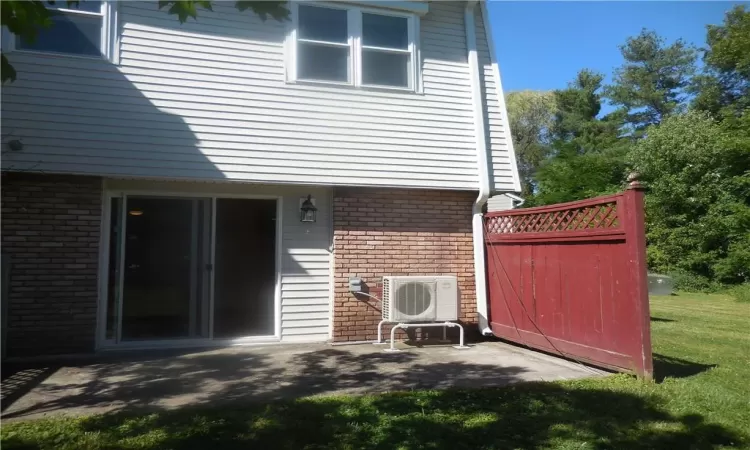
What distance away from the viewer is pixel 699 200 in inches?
774

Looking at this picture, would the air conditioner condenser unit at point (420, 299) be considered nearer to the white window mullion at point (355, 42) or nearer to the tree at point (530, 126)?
the white window mullion at point (355, 42)

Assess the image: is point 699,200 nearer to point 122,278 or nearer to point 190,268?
point 190,268

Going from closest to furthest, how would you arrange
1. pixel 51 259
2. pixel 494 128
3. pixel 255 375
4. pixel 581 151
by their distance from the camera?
pixel 255 375
pixel 51 259
pixel 494 128
pixel 581 151

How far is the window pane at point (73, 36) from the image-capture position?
7.13 meters

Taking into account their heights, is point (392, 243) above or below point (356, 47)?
below

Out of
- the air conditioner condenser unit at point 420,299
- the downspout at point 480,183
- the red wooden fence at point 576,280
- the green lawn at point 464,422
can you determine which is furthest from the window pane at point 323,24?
the green lawn at point 464,422

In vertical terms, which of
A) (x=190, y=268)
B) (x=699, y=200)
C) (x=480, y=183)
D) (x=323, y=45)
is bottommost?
(x=190, y=268)

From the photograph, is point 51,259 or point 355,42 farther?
point 355,42

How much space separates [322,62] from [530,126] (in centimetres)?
3265

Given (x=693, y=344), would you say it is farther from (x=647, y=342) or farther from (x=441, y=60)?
(x=441, y=60)

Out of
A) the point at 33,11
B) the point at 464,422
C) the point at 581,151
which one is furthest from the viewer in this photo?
the point at 581,151

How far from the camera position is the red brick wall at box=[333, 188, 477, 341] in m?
8.09

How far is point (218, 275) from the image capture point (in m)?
8.02

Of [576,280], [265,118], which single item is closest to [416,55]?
[265,118]
